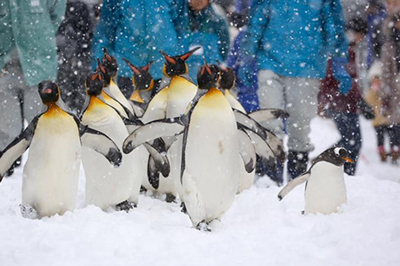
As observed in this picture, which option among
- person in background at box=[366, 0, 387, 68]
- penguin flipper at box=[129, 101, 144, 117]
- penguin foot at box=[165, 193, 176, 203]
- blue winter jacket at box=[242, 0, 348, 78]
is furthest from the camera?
person in background at box=[366, 0, 387, 68]

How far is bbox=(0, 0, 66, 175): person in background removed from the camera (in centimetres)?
534

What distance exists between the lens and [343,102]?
5.68 meters

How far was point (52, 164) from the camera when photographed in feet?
11.9

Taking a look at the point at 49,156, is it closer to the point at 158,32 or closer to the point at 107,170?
the point at 107,170

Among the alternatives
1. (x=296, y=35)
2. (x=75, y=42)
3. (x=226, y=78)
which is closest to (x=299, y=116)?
(x=296, y=35)

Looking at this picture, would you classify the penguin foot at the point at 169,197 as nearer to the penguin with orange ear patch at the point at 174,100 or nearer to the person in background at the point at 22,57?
the penguin with orange ear patch at the point at 174,100

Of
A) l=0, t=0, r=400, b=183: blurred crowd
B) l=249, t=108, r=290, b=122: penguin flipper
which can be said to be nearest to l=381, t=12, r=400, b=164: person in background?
l=0, t=0, r=400, b=183: blurred crowd

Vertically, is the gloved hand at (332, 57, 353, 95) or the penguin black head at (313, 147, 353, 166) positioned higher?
the gloved hand at (332, 57, 353, 95)

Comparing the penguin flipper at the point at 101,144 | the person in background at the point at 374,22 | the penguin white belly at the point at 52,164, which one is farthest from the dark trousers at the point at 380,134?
the penguin white belly at the point at 52,164

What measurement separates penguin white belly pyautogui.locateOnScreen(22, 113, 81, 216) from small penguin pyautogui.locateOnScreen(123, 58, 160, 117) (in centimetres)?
117

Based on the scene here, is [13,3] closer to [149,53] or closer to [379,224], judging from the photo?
[149,53]

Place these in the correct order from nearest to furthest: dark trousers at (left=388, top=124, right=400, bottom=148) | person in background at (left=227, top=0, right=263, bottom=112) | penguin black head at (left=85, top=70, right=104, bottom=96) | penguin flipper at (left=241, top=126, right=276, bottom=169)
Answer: penguin flipper at (left=241, top=126, right=276, bottom=169), penguin black head at (left=85, top=70, right=104, bottom=96), person in background at (left=227, top=0, right=263, bottom=112), dark trousers at (left=388, top=124, right=400, bottom=148)

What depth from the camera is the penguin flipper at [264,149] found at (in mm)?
3799

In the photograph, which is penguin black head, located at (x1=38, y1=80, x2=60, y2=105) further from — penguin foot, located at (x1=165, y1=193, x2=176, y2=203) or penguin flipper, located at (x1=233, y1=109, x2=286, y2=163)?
penguin foot, located at (x1=165, y1=193, x2=176, y2=203)
